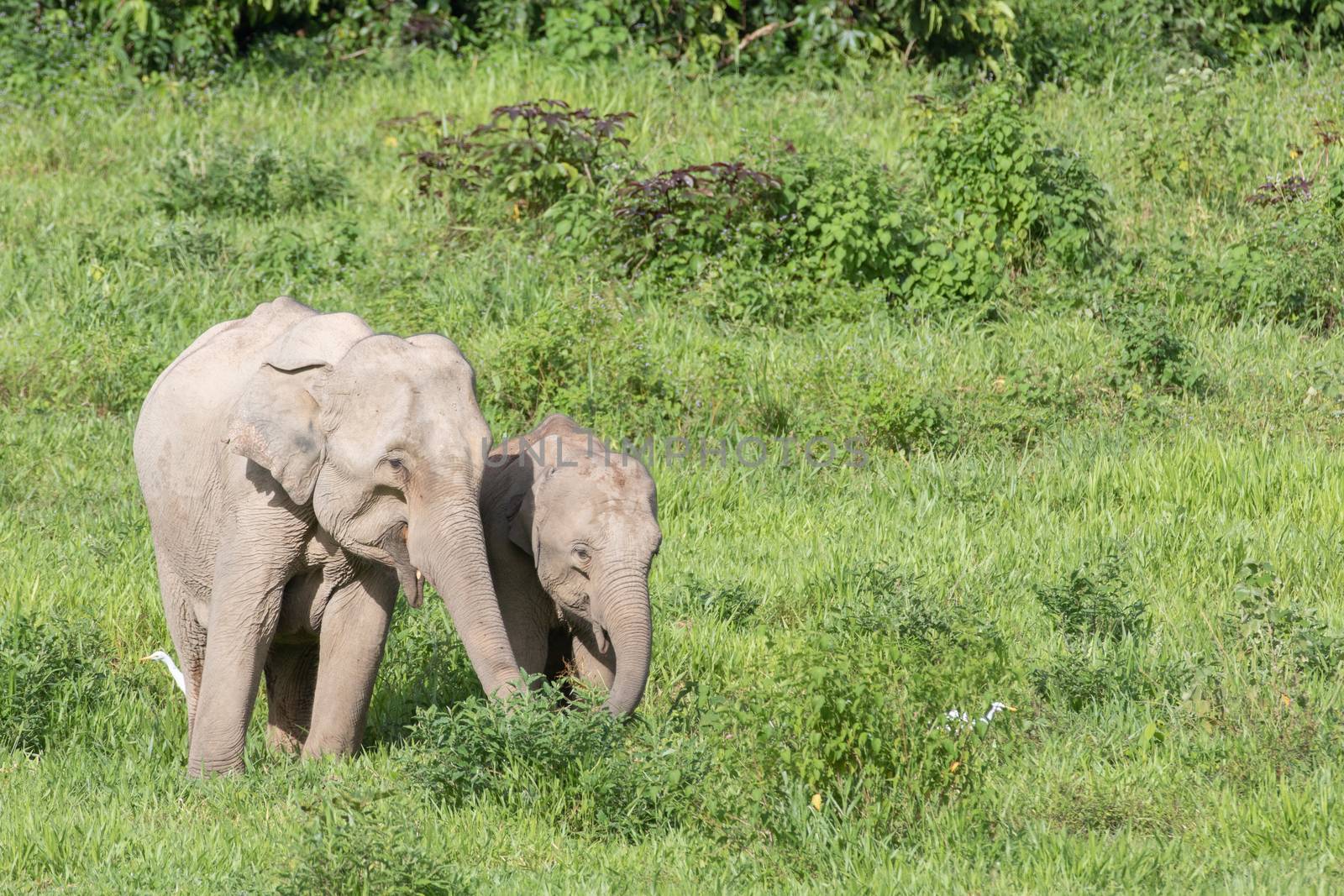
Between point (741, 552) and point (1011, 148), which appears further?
point (1011, 148)

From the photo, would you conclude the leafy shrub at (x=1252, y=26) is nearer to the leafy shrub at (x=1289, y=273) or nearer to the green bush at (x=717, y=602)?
the leafy shrub at (x=1289, y=273)

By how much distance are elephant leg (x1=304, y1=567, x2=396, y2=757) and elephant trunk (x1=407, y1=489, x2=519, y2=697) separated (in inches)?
22.9

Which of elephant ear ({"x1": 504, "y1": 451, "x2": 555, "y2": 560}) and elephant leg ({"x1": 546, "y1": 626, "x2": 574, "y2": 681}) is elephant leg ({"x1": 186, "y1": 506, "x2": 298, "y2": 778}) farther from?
elephant leg ({"x1": 546, "y1": 626, "x2": 574, "y2": 681})

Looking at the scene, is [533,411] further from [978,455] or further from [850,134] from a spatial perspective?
[850,134]

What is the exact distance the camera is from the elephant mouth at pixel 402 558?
529cm

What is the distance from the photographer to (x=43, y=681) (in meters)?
6.50

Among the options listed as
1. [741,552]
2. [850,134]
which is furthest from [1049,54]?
[741,552]

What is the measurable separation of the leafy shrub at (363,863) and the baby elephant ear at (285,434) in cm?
108

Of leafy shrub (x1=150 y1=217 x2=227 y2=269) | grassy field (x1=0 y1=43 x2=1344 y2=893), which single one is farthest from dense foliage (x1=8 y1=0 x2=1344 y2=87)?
leafy shrub (x1=150 y1=217 x2=227 y2=269)

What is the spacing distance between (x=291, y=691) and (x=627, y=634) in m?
1.78

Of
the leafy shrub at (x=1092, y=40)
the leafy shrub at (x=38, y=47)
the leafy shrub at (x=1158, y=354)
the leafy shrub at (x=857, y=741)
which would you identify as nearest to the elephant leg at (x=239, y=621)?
the leafy shrub at (x=857, y=741)

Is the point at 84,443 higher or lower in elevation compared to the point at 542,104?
lower

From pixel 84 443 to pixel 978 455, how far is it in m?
4.82

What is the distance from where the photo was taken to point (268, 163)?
12.4m
